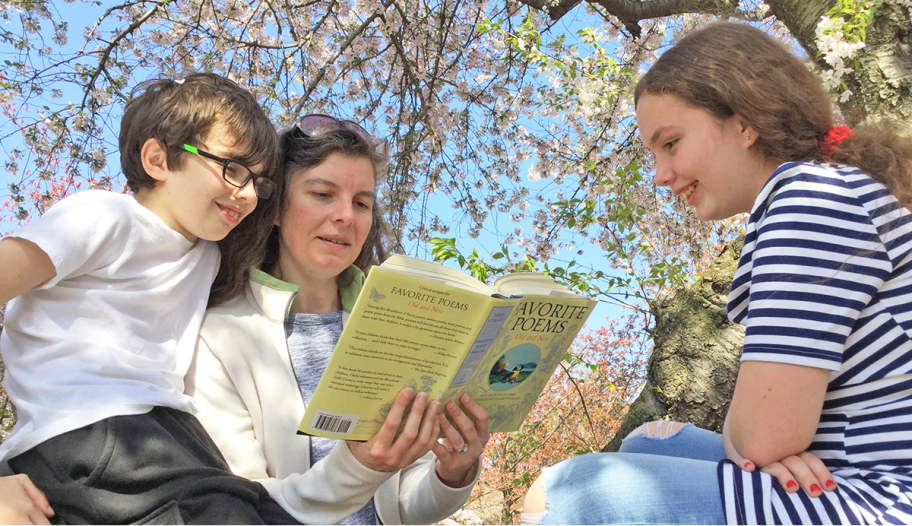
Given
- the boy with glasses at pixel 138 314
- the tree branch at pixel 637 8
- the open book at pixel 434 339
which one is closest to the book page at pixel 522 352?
the open book at pixel 434 339

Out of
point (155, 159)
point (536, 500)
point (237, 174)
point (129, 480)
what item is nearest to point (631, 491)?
point (536, 500)

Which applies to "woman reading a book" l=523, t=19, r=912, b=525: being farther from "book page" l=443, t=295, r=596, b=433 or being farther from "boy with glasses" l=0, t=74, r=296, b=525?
"boy with glasses" l=0, t=74, r=296, b=525

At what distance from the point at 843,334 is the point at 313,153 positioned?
146 centimetres

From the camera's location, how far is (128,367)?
4.57ft

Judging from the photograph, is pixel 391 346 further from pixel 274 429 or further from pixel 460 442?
pixel 274 429

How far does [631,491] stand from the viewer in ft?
3.39

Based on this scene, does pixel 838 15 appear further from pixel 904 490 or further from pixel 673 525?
pixel 673 525

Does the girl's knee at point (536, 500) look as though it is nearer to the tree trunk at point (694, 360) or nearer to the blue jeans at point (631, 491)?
the blue jeans at point (631, 491)

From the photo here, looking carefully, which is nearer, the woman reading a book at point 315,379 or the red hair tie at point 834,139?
the red hair tie at point 834,139

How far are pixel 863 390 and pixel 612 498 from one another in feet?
1.46

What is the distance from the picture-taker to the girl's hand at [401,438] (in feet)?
4.47

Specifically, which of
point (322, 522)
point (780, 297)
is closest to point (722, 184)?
point (780, 297)

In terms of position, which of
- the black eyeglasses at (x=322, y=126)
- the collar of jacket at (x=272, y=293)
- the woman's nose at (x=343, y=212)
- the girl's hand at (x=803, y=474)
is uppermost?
the black eyeglasses at (x=322, y=126)

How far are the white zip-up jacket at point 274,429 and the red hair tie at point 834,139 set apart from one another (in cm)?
112
